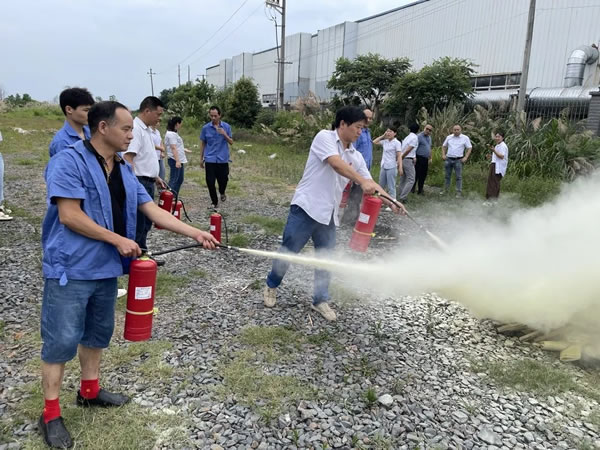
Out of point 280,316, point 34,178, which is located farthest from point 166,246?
point 34,178

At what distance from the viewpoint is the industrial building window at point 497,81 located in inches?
858

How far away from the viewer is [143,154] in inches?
208

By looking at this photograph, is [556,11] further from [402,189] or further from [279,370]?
[279,370]

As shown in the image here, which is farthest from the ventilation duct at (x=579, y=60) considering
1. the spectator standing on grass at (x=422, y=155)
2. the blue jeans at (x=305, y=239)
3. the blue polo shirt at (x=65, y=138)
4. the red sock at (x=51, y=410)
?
the red sock at (x=51, y=410)

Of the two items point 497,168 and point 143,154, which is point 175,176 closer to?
point 143,154

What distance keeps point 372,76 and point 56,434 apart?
23.8 metres

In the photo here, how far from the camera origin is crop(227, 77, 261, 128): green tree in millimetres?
30891

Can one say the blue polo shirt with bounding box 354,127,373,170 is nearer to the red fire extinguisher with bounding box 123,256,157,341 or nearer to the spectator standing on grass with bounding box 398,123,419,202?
the spectator standing on grass with bounding box 398,123,419,202

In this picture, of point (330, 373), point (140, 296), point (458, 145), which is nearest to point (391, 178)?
point (458, 145)

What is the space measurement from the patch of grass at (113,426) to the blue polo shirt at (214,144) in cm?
598

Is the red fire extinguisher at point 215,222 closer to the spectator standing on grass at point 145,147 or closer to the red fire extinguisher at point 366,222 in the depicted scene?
the spectator standing on grass at point 145,147

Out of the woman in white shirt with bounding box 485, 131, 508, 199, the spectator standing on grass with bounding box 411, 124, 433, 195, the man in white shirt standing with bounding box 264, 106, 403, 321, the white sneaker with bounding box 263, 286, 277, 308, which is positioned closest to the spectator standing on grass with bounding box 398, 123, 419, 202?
the spectator standing on grass with bounding box 411, 124, 433, 195

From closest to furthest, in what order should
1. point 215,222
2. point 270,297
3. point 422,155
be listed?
point 270,297, point 215,222, point 422,155

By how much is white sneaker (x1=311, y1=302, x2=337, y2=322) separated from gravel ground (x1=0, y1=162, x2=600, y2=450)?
0.08 metres
